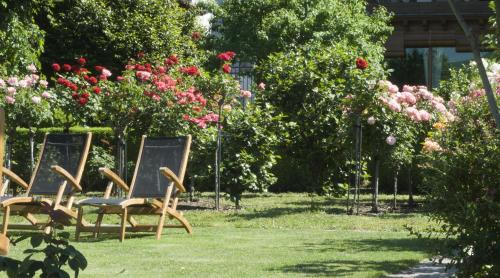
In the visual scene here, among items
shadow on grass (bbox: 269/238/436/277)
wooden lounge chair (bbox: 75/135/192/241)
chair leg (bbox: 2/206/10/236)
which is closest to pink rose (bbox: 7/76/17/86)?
wooden lounge chair (bbox: 75/135/192/241)

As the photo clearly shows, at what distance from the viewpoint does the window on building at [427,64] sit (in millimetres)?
26688

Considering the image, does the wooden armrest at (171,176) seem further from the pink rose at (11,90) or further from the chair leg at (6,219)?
the pink rose at (11,90)

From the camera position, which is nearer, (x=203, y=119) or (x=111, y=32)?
(x=203, y=119)

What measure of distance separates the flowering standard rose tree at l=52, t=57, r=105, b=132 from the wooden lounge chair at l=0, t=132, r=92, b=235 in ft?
9.61

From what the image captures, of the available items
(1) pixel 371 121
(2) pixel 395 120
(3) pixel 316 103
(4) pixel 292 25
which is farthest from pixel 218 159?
(4) pixel 292 25

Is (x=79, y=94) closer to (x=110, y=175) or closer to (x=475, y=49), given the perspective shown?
(x=110, y=175)

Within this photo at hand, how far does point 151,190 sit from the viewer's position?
973 centimetres

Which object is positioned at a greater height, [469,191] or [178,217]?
[469,191]

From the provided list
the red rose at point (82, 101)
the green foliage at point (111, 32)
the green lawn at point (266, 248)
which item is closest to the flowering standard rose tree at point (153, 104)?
the red rose at point (82, 101)

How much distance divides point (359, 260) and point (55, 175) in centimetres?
398

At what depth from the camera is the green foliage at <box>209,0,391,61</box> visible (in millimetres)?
21234

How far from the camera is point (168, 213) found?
9.27 m

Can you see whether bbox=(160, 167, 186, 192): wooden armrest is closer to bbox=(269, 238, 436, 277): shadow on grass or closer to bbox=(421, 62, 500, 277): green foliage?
bbox=(269, 238, 436, 277): shadow on grass

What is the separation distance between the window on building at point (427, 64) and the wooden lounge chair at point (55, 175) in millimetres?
17257
